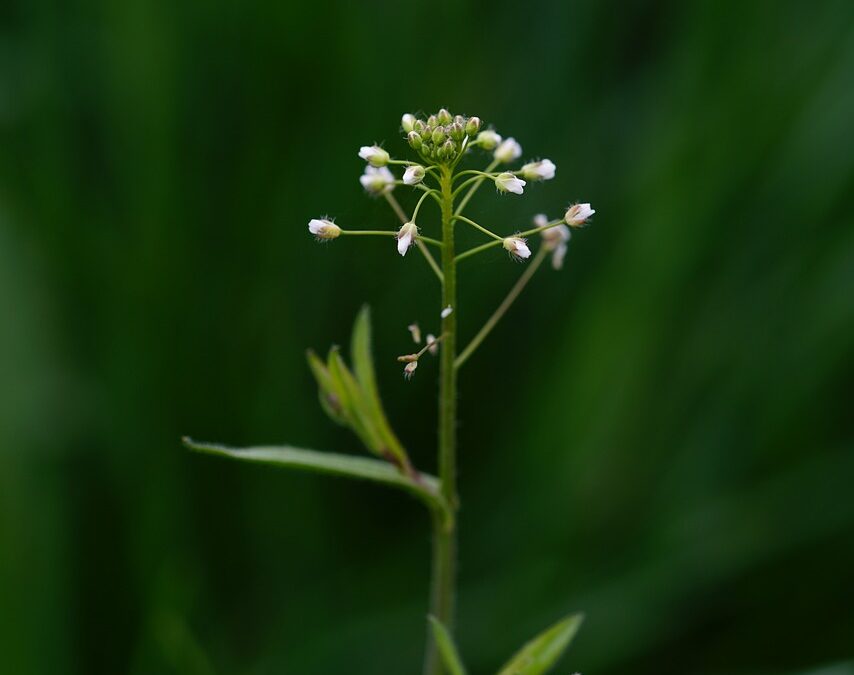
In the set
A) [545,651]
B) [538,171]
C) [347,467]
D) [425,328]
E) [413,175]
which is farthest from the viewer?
[425,328]

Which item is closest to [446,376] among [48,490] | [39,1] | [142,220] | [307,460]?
[307,460]

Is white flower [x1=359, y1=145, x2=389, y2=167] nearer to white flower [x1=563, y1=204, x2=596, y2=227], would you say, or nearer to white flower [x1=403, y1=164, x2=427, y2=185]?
white flower [x1=403, y1=164, x2=427, y2=185]

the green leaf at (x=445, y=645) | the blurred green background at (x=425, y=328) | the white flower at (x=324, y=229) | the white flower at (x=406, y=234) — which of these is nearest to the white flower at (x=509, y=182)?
the white flower at (x=406, y=234)

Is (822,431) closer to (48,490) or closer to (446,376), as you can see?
(446,376)

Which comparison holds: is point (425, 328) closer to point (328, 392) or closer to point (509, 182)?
point (328, 392)

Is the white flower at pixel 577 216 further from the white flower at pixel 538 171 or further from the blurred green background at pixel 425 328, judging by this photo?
the blurred green background at pixel 425 328

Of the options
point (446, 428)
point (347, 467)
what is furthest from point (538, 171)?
point (347, 467)
